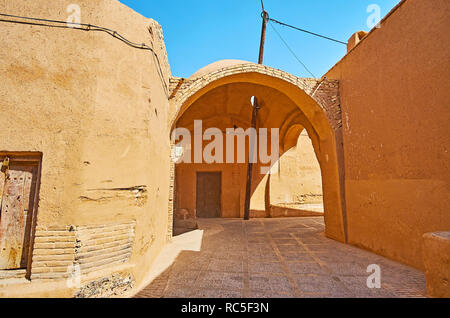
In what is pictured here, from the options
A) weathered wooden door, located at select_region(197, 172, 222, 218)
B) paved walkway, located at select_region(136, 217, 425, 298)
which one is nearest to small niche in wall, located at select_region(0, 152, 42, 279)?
paved walkway, located at select_region(136, 217, 425, 298)

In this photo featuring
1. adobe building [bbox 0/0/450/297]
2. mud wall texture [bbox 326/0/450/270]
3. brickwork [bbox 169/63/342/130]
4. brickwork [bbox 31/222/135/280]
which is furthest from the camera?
brickwork [bbox 169/63/342/130]

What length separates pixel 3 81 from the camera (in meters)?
2.44

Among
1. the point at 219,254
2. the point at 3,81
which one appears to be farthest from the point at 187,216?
the point at 3,81

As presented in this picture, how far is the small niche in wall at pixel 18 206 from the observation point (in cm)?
242

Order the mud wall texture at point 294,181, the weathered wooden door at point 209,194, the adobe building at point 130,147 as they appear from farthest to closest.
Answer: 1. the weathered wooden door at point 209,194
2. the mud wall texture at point 294,181
3. the adobe building at point 130,147

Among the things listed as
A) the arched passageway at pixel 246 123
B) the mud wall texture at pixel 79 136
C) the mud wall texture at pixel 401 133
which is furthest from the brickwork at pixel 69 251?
the mud wall texture at pixel 401 133

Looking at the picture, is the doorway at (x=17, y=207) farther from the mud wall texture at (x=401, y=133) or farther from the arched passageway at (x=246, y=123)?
the mud wall texture at (x=401, y=133)

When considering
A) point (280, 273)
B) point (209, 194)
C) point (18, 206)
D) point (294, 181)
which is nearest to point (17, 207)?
point (18, 206)

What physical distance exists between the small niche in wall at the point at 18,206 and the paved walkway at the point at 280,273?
1.49m

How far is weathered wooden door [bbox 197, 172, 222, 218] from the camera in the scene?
33.1 feet

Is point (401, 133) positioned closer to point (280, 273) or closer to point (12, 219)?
point (280, 273)

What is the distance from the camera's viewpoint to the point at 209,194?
1021 centimetres

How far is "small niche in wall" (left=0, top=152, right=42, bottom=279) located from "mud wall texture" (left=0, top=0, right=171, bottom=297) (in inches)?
6.4

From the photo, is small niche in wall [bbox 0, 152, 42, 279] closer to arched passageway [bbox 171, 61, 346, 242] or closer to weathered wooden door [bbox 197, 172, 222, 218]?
arched passageway [bbox 171, 61, 346, 242]
